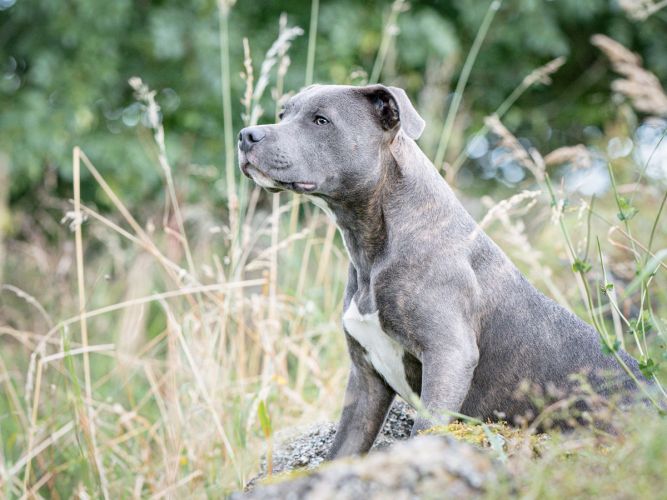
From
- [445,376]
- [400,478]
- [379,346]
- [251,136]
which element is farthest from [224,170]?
[400,478]

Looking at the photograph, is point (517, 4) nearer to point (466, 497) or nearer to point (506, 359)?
point (506, 359)

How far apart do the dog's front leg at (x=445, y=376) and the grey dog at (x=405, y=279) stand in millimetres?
10

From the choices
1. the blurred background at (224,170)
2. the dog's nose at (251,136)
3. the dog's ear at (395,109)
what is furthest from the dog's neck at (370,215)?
the blurred background at (224,170)

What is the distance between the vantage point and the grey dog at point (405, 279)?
10.1 ft

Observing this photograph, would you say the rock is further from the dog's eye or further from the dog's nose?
the dog's eye

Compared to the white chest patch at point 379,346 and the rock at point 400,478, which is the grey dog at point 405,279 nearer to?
the white chest patch at point 379,346

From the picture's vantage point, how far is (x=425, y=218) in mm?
3178

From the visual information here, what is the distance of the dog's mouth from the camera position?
10.5 feet

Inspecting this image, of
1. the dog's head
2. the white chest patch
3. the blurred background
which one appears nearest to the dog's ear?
the dog's head

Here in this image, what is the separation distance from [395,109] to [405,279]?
680mm

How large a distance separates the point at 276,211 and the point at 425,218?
1323 millimetres

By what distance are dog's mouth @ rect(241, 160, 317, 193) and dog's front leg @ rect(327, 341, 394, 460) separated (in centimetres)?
69

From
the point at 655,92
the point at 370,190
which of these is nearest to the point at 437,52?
the point at 655,92

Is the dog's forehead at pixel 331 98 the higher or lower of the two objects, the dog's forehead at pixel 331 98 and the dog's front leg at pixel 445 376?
the higher
